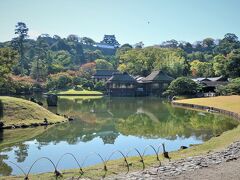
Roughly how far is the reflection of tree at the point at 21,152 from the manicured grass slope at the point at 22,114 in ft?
21.7

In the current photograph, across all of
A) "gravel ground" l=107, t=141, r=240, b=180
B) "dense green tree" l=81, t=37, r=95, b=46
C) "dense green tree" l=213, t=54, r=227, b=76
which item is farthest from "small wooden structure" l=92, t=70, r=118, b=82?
"dense green tree" l=81, t=37, r=95, b=46

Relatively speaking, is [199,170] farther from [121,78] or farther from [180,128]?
[121,78]

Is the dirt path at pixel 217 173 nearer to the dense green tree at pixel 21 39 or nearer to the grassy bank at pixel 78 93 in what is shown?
the grassy bank at pixel 78 93

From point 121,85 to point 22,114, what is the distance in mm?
49330

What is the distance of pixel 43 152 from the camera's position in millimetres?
18641

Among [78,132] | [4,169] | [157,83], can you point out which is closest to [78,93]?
[157,83]

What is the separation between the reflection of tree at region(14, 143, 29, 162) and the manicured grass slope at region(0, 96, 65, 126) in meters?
6.60

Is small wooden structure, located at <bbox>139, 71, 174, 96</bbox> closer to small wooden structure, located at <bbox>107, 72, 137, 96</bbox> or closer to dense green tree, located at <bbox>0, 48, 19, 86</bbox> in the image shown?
small wooden structure, located at <bbox>107, 72, 137, 96</bbox>

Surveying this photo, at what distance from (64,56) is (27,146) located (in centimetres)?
9898

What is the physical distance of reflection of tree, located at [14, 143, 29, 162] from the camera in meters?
17.1

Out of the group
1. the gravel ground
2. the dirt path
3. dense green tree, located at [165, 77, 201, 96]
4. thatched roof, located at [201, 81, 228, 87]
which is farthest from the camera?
thatched roof, located at [201, 81, 228, 87]

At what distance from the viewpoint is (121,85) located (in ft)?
252

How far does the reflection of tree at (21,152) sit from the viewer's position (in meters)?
17.1

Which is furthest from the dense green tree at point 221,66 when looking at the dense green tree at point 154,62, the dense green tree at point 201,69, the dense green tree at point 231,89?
the dense green tree at point 231,89
